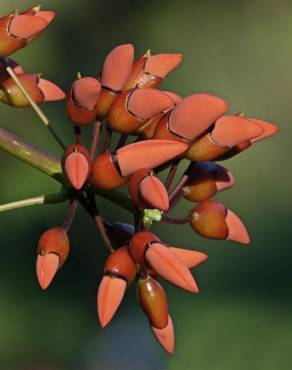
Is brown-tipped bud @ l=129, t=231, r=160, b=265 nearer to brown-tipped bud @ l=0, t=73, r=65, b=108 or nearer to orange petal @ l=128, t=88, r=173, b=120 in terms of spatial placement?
orange petal @ l=128, t=88, r=173, b=120

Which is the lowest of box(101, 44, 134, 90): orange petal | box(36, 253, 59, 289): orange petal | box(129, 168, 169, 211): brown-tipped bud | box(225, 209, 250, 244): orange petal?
box(36, 253, 59, 289): orange petal

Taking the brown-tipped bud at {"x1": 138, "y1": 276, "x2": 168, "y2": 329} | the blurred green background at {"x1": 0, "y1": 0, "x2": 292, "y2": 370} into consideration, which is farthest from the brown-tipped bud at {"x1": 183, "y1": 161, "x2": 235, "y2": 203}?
the blurred green background at {"x1": 0, "y1": 0, "x2": 292, "y2": 370}

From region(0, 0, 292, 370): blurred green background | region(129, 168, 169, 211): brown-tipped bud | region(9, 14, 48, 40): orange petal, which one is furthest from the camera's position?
region(0, 0, 292, 370): blurred green background

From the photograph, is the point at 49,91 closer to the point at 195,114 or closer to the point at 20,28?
the point at 20,28

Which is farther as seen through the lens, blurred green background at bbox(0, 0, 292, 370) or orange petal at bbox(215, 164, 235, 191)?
blurred green background at bbox(0, 0, 292, 370)

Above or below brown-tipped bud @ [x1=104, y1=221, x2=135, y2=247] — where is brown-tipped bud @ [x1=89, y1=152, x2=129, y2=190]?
above

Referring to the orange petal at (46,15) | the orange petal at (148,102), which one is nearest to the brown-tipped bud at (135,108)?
the orange petal at (148,102)

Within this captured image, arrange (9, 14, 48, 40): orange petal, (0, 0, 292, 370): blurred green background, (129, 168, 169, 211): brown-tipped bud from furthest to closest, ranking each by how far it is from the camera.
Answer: (0, 0, 292, 370): blurred green background → (9, 14, 48, 40): orange petal → (129, 168, 169, 211): brown-tipped bud

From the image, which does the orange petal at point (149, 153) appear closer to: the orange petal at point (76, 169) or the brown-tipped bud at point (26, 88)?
the orange petal at point (76, 169)
